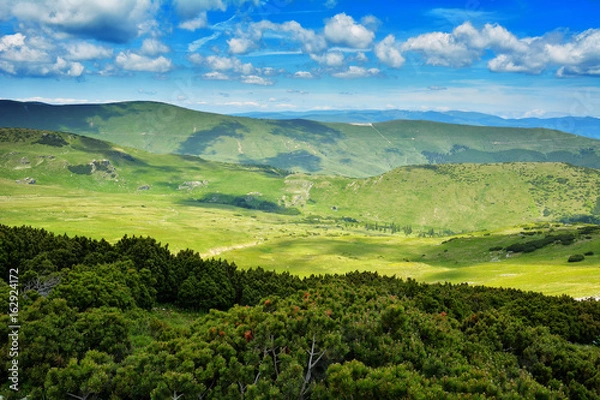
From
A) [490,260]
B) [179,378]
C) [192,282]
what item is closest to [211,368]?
[179,378]

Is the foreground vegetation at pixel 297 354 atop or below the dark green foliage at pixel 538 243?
atop

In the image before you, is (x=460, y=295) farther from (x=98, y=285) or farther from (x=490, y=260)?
(x=490, y=260)

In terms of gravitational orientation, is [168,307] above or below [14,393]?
below

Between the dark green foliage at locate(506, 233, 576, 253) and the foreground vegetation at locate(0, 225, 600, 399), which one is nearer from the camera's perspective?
the foreground vegetation at locate(0, 225, 600, 399)

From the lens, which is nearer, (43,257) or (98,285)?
(98,285)

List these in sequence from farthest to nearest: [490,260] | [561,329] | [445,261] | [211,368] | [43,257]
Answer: [445,261], [490,260], [43,257], [561,329], [211,368]

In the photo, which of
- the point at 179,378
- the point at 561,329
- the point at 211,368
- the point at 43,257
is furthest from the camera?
the point at 43,257

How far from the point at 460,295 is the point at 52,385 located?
47130 mm

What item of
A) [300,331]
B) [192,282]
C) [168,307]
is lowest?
[168,307]

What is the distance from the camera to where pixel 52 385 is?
26.1 metres

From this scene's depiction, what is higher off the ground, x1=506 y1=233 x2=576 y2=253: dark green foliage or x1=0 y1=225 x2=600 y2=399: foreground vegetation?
x1=0 y1=225 x2=600 y2=399: foreground vegetation

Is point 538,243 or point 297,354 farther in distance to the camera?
point 538,243

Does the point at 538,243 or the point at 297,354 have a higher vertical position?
the point at 297,354

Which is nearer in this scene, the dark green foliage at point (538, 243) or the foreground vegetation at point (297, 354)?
the foreground vegetation at point (297, 354)
